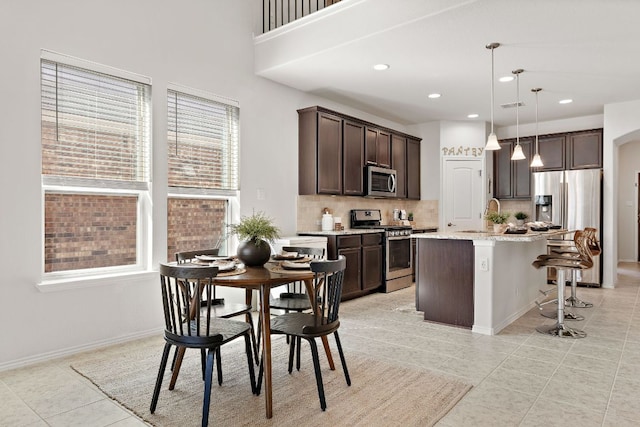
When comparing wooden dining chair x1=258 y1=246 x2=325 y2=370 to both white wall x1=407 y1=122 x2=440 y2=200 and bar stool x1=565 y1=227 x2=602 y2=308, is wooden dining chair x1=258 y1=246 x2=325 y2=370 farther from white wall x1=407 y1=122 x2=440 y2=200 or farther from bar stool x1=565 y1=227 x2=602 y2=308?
white wall x1=407 y1=122 x2=440 y2=200

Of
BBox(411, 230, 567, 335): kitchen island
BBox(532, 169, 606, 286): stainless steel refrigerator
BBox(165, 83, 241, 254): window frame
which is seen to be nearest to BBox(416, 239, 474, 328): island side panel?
BBox(411, 230, 567, 335): kitchen island

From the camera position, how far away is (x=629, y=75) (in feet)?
15.9

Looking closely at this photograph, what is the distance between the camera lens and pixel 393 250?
6035mm

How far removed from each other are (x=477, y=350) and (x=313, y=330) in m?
1.70

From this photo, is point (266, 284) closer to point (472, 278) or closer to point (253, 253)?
point (253, 253)

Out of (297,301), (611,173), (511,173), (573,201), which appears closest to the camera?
(297,301)

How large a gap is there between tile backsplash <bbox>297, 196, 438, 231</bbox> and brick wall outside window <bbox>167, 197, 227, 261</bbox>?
1.19 meters

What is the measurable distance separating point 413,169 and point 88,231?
5.30 meters

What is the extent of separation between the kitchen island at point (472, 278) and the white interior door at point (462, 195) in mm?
2699

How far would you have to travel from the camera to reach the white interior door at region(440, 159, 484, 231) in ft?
23.8

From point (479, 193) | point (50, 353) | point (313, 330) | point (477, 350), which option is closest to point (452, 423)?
point (313, 330)

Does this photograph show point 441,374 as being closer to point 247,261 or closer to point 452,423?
point 452,423

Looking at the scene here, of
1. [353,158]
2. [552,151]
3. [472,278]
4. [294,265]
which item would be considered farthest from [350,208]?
[294,265]

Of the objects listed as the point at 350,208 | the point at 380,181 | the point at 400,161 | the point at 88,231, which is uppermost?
the point at 400,161
